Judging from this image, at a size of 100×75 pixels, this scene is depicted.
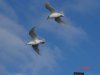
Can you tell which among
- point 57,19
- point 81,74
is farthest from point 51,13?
point 81,74

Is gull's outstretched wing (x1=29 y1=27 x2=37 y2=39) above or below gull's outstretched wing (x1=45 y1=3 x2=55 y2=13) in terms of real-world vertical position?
below

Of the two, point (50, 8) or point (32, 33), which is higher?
point (50, 8)

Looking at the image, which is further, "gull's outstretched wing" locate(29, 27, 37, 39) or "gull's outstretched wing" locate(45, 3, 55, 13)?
"gull's outstretched wing" locate(29, 27, 37, 39)

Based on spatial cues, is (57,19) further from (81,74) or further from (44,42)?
(81,74)

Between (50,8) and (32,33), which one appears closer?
(50,8)

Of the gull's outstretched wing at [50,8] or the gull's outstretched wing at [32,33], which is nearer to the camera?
the gull's outstretched wing at [50,8]

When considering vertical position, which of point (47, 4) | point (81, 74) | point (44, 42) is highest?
point (81, 74)

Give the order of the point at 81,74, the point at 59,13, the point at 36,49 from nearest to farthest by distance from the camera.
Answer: the point at 59,13 < the point at 36,49 < the point at 81,74

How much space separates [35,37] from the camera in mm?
107125

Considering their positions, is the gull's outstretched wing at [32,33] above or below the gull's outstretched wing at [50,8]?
below

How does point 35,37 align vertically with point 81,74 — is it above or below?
below

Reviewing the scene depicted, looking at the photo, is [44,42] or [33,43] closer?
[44,42]

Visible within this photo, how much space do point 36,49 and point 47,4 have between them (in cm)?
882

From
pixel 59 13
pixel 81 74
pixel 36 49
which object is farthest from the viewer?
pixel 81 74
